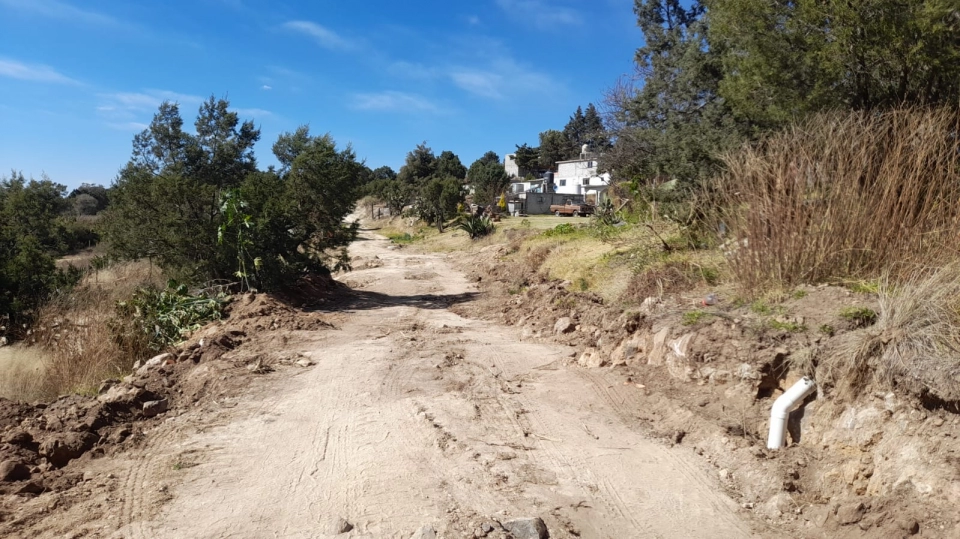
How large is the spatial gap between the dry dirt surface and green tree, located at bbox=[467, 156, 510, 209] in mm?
33150

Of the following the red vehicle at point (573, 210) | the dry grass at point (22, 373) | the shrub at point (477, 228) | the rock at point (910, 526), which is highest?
the red vehicle at point (573, 210)

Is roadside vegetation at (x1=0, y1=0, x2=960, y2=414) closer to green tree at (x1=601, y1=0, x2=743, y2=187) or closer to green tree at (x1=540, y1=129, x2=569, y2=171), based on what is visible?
green tree at (x1=601, y1=0, x2=743, y2=187)

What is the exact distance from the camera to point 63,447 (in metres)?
4.93

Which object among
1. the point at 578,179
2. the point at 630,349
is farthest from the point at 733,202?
the point at 578,179

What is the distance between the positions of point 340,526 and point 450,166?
236 feet

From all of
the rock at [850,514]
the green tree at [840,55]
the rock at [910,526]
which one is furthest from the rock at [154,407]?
the green tree at [840,55]

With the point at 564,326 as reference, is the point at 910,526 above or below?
below

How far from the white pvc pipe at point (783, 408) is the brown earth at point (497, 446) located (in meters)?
0.09

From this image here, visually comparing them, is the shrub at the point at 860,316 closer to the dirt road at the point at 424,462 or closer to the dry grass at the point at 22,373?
the dirt road at the point at 424,462

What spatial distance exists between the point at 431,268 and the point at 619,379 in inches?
562

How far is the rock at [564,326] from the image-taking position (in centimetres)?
873

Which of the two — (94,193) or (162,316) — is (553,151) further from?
(162,316)

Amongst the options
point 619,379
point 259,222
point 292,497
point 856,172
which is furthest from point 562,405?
point 259,222

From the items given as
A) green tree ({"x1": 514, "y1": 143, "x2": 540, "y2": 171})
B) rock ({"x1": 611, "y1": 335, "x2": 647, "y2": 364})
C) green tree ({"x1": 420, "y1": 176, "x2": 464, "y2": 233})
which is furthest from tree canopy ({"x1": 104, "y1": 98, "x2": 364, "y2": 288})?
green tree ({"x1": 514, "y1": 143, "x2": 540, "y2": 171})
